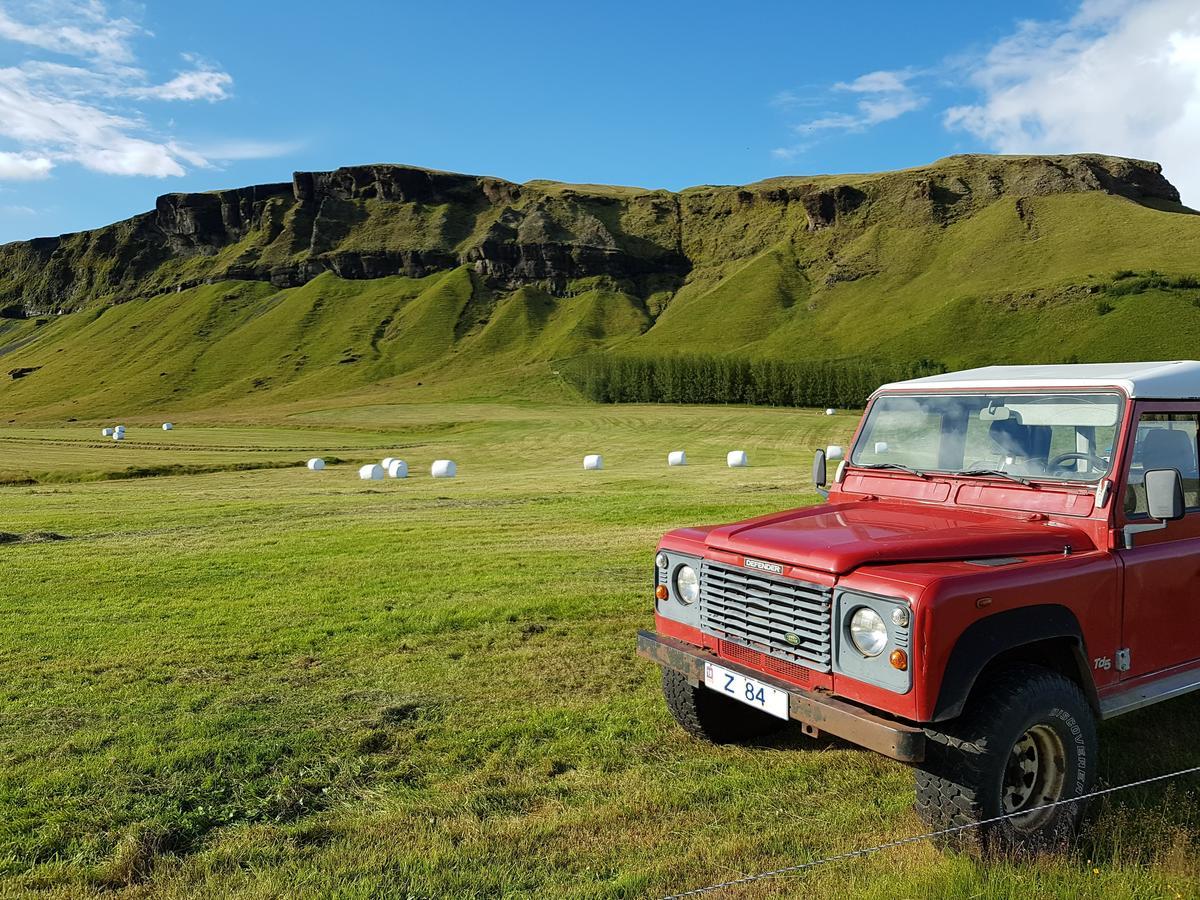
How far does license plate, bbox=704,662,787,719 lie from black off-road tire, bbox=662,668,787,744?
0.78 m

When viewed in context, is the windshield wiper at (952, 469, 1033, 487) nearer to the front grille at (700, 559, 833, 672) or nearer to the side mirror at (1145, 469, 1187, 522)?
the side mirror at (1145, 469, 1187, 522)

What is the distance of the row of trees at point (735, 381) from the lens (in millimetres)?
118438

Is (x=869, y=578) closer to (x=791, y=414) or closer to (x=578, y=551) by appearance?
(x=578, y=551)

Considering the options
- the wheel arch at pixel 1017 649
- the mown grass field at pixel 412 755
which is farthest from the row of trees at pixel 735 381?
the wheel arch at pixel 1017 649

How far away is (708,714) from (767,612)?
158cm

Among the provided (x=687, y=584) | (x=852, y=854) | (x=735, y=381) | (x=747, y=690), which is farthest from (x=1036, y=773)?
(x=735, y=381)

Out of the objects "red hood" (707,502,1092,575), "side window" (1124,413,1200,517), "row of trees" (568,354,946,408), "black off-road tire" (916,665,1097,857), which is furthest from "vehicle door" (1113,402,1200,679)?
"row of trees" (568,354,946,408)

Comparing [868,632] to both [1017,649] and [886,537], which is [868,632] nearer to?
[886,537]

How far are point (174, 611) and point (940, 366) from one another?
15060 cm

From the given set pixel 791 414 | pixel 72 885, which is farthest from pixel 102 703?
pixel 791 414

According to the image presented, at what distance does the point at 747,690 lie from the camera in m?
5.16

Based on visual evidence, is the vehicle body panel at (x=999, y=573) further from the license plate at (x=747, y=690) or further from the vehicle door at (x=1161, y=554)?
the license plate at (x=747, y=690)

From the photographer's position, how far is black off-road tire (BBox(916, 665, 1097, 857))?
435cm

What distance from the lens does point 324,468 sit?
40.8m
